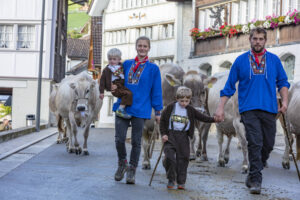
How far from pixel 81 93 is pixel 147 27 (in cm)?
3670

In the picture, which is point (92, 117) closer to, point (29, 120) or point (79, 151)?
point (79, 151)

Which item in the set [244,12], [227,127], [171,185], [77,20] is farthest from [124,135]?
[77,20]

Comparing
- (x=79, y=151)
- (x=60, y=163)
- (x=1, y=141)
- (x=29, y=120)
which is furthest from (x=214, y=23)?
(x=60, y=163)

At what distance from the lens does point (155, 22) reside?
47625 mm

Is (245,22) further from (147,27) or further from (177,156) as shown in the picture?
(177,156)

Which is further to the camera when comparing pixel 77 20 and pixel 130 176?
pixel 77 20

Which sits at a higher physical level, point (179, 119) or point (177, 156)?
point (179, 119)

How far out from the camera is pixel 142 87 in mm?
8328

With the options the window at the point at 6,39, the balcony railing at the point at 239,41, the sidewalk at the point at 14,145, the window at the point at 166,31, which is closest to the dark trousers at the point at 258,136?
the sidewalk at the point at 14,145

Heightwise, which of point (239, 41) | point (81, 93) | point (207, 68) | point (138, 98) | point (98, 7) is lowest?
point (138, 98)

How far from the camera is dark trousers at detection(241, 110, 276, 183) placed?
25.0 ft

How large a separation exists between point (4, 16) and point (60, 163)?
27.2m

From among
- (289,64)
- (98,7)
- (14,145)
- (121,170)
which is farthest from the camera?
(98,7)

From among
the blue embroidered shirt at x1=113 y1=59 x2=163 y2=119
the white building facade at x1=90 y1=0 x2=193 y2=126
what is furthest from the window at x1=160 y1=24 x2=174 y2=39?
the blue embroidered shirt at x1=113 y1=59 x2=163 y2=119
